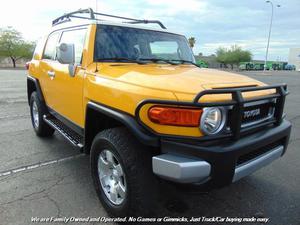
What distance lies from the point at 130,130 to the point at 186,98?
0.55m

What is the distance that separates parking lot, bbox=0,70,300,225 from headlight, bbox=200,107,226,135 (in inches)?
42.8

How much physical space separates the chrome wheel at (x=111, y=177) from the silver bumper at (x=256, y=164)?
1020mm

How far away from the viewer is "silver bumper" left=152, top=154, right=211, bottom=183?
216 centimetres

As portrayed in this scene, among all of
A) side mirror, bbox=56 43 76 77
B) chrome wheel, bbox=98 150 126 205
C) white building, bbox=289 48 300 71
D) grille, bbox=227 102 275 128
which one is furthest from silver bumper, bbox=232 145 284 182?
white building, bbox=289 48 300 71

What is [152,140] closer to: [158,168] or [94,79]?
[158,168]

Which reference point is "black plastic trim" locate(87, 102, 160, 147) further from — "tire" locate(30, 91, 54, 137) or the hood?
"tire" locate(30, 91, 54, 137)

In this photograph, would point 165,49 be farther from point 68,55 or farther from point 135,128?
point 135,128

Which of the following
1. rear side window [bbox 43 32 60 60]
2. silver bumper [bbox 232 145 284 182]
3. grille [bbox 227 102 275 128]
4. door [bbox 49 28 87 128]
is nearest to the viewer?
silver bumper [bbox 232 145 284 182]

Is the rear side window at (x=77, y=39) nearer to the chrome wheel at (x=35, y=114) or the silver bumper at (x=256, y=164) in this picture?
the chrome wheel at (x=35, y=114)

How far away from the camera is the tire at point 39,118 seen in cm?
505

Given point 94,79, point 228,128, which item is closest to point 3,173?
point 94,79

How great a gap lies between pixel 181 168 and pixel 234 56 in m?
83.5

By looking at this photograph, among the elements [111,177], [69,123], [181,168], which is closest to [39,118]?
[69,123]

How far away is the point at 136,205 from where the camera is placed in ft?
8.20
